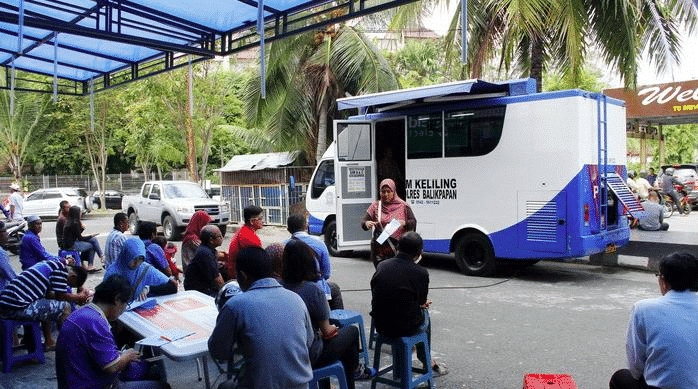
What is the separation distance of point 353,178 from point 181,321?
6.93 m

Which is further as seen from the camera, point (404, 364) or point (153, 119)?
point (153, 119)

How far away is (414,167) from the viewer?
1062 cm

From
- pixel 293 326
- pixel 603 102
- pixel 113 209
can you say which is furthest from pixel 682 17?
pixel 113 209

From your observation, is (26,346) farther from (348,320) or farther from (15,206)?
(15,206)

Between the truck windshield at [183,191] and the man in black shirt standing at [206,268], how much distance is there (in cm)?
1194

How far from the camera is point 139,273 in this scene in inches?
223

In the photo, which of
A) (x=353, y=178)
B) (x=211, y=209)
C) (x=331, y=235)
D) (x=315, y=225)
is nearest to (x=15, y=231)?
(x=211, y=209)

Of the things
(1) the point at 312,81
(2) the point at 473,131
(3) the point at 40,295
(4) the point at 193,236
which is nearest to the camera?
(3) the point at 40,295

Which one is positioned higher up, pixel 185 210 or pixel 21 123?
pixel 21 123

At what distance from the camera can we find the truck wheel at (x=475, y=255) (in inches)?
383

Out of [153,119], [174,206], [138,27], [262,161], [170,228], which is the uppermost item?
[153,119]

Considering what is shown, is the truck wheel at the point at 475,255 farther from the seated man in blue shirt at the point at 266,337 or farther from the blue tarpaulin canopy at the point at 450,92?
the seated man in blue shirt at the point at 266,337

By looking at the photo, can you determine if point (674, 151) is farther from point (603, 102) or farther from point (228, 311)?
point (228, 311)

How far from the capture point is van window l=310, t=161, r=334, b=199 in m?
12.5
